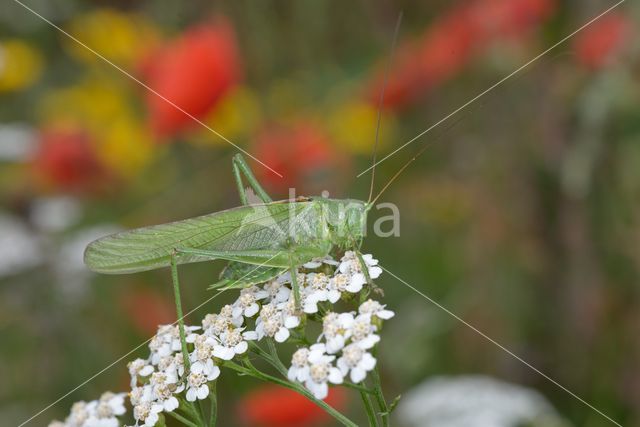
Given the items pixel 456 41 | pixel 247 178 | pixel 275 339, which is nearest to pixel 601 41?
pixel 456 41

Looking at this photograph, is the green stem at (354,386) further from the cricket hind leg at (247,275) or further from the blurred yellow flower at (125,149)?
the blurred yellow flower at (125,149)

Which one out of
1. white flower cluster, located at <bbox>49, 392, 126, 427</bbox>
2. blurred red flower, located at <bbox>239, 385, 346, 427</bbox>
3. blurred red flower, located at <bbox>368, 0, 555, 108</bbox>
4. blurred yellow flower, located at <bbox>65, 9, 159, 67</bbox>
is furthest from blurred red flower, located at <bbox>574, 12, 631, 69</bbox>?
white flower cluster, located at <bbox>49, 392, 126, 427</bbox>

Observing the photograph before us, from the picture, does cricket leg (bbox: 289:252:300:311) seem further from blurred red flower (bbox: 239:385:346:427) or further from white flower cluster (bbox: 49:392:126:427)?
blurred red flower (bbox: 239:385:346:427)

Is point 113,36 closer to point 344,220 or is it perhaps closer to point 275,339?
point 344,220

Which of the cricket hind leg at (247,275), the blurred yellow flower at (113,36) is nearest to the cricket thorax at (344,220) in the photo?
the cricket hind leg at (247,275)

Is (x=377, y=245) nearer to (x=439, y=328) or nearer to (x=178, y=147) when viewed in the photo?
(x=439, y=328)

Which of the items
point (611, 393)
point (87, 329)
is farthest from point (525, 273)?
point (87, 329)
